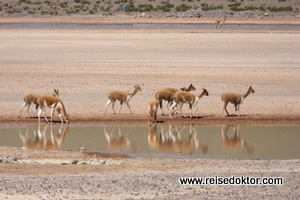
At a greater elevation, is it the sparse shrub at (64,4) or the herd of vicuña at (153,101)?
the herd of vicuña at (153,101)

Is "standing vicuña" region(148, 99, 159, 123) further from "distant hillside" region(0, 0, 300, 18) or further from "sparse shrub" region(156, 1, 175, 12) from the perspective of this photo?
"sparse shrub" region(156, 1, 175, 12)

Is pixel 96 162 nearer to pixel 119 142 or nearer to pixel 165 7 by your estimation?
pixel 119 142

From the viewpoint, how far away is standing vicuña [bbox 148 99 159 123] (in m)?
19.9


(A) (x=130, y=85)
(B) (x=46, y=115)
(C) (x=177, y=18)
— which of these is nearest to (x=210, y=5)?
(C) (x=177, y=18)

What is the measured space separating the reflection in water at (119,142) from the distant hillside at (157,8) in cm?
4428

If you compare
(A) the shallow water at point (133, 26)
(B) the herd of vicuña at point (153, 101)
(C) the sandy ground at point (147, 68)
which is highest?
(B) the herd of vicuña at point (153, 101)

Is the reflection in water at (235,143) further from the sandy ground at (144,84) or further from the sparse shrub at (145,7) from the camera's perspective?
the sparse shrub at (145,7)

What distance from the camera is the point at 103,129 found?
786 inches

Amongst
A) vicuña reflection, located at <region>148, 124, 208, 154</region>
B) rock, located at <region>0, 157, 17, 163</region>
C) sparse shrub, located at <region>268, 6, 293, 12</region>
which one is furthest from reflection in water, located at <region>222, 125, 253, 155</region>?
sparse shrub, located at <region>268, 6, 293, 12</region>

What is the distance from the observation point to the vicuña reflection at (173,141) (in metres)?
17.1

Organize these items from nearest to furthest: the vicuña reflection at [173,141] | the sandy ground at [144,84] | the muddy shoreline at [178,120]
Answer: the sandy ground at [144,84], the vicuña reflection at [173,141], the muddy shoreline at [178,120]

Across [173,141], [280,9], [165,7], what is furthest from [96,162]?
[165,7]

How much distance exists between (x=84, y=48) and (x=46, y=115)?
52.8ft


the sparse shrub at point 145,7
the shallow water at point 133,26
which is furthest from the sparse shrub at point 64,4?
the shallow water at point 133,26
